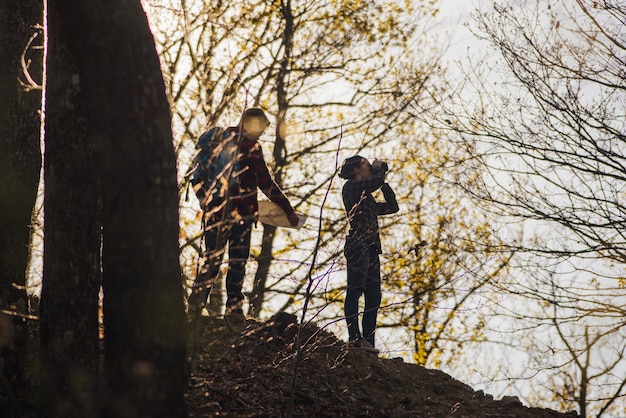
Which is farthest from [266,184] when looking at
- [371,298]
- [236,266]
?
[371,298]

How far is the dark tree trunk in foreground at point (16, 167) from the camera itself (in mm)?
5859

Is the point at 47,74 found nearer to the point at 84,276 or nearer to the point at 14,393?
the point at 84,276

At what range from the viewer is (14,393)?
5516mm

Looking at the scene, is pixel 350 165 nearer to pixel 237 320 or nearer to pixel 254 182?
pixel 254 182

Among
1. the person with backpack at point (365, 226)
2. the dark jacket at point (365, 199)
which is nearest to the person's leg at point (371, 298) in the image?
the person with backpack at point (365, 226)

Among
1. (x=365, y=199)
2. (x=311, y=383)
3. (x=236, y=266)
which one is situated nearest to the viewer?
(x=311, y=383)

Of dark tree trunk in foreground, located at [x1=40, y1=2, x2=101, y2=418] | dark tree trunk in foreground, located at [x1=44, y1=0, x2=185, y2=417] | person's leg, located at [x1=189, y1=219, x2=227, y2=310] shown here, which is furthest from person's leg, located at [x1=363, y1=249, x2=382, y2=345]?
dark tree trunk in foreground, located at [x1=44, y1=0, x2=185, y2=417]

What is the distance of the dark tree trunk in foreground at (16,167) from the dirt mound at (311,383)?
1509 millimetres

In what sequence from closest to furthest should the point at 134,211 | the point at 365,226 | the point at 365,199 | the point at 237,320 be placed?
the point at 134,211, the point at 237,320, the point at 365,226, the point at 365,199

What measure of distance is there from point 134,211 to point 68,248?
110 centimetres

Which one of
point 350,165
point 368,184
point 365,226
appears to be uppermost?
point 350,165

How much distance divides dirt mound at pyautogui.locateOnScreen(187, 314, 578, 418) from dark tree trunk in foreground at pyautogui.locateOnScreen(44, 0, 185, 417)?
159 centimetres

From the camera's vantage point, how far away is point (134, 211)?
3832mm

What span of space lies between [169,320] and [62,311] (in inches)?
48.1
